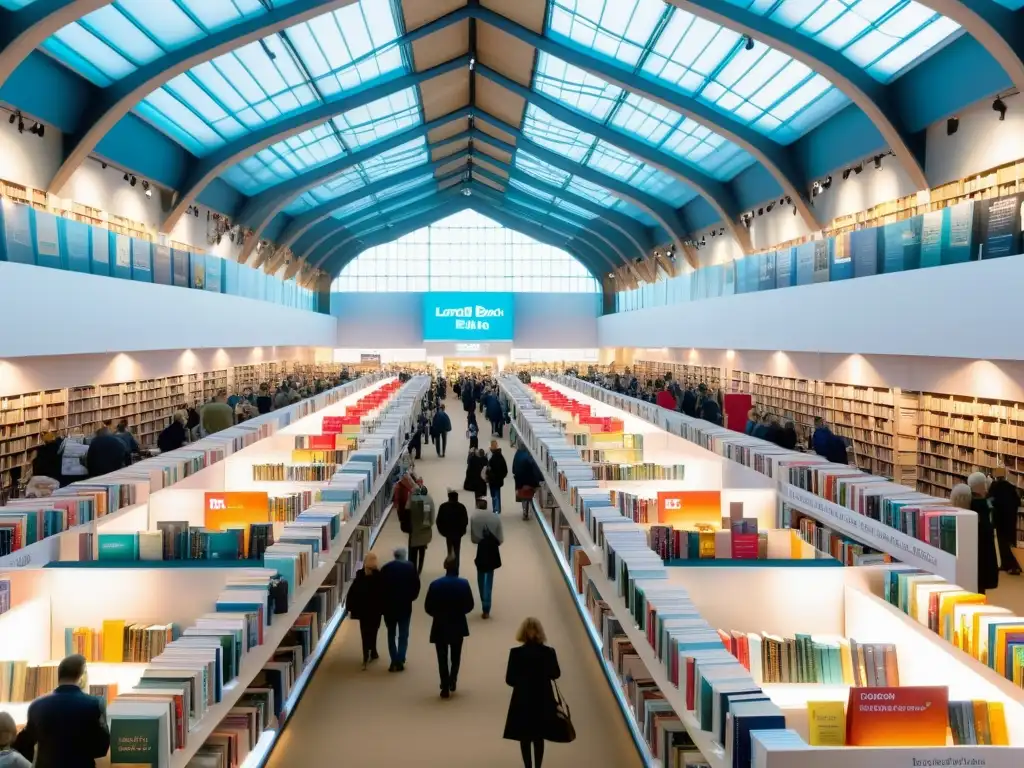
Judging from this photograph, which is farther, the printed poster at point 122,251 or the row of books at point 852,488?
the printed poster at point 122,251

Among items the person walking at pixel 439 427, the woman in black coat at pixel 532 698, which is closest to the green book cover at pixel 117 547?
the woman in black coat at pixel 532 698

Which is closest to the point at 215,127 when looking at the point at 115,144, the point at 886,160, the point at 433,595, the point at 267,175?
the point at 115,144

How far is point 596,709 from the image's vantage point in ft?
22.7

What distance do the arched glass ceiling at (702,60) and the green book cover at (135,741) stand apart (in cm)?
1463

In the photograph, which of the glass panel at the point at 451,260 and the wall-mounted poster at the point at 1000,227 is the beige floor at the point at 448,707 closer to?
the wall-mounted poster at the point at 1000,227

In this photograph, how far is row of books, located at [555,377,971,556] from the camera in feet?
21.7

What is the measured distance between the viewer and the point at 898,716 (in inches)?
151

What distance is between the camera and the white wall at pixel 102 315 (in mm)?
11227

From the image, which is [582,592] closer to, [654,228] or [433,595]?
[433,595]

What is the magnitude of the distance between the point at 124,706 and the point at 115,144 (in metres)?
16.5

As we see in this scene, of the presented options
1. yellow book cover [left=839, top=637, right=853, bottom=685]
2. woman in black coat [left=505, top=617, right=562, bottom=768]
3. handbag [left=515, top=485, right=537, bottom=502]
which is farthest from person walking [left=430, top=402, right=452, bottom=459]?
yellow book cover [left=839, top=637, right=853, bottom=685]

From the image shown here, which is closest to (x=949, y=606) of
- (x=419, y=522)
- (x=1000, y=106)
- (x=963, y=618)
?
(x=963, y=618)

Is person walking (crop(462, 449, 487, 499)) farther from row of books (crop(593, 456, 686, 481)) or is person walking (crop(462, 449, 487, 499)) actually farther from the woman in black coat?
the woman in black coat

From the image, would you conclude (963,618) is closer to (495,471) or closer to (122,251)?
(495,471)
